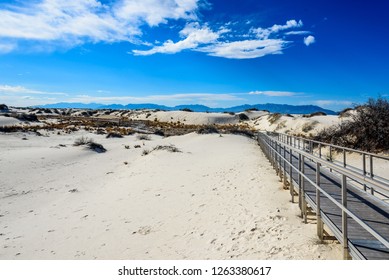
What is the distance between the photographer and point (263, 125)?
5788 cm

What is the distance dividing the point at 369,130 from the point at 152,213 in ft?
53.0

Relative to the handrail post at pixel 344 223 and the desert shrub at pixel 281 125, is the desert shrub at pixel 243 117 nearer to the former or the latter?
the desert shrub at pixel 281 125

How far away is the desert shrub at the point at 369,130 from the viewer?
19109 millimetres

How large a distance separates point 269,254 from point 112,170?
12.8 meters

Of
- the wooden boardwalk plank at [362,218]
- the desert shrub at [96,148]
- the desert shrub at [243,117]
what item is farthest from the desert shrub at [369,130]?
the desert shrub at [243,117]

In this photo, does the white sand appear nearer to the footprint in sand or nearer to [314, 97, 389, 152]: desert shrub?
the footprint in sand

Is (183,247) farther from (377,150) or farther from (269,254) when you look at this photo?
(377,150)

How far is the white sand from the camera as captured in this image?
6.25m

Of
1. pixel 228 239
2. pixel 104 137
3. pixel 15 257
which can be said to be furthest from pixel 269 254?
pixel 104 137

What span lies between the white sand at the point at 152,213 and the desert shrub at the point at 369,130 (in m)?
7.95

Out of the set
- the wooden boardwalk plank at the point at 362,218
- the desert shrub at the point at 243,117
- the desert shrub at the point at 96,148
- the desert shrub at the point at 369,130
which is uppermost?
the desert shrub at the point at 243,117
